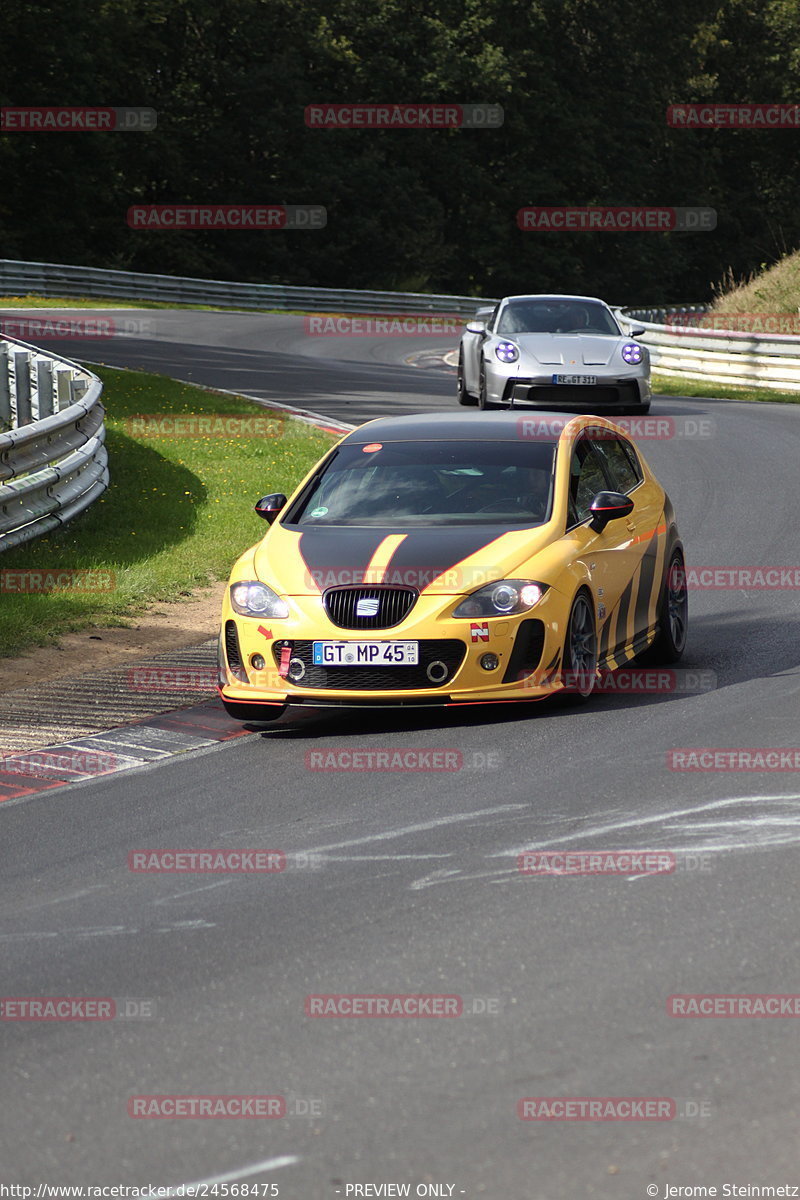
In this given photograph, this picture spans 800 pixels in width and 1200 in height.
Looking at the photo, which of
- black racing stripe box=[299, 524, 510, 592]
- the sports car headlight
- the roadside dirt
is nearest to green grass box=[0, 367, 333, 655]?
the roadside dirt

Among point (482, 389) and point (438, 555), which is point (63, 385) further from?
point (438, 555)

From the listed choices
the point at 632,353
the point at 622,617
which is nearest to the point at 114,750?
the point at 622,617

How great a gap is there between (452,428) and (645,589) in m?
1.50

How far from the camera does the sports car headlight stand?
2172cm

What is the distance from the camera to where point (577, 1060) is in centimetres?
466

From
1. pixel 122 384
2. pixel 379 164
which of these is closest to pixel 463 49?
pixel 379 164

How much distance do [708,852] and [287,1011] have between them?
2.04 metres

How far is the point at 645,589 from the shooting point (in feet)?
33.0

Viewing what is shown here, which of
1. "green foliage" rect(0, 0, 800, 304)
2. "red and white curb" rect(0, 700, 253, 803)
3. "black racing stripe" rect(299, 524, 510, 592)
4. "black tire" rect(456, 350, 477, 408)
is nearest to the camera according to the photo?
"red and white curb" rect(0, 700, 253, 803)

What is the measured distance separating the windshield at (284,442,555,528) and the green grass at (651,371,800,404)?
60.0ft

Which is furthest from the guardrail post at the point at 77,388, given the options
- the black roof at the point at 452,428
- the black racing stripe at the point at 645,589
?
the black racing stripe at the point at 645,589

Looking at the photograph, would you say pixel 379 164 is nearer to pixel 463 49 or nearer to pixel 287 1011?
pixel 463 49

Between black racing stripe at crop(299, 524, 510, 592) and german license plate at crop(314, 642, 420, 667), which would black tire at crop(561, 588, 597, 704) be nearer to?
black racing stripe at crop(299, 524, 510, 592)

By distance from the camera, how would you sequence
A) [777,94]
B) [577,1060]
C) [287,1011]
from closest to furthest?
[577,1060]
[287,1011]
[777,94]
